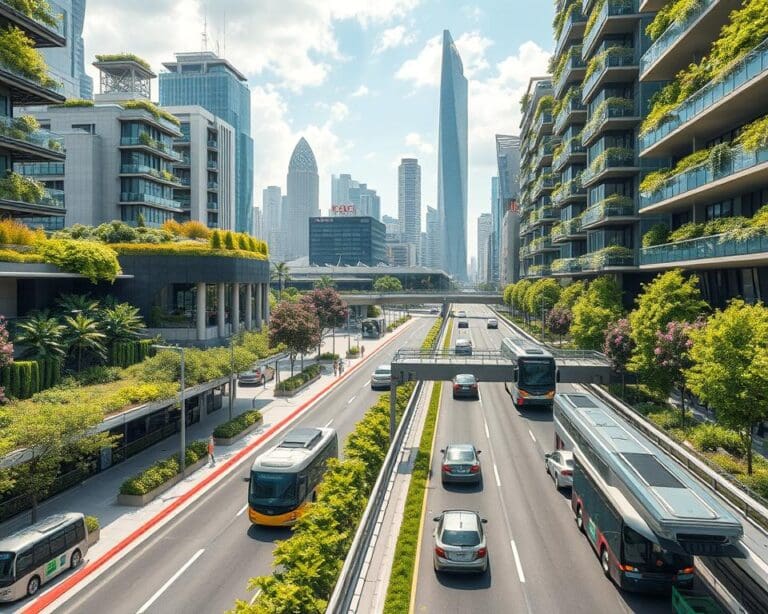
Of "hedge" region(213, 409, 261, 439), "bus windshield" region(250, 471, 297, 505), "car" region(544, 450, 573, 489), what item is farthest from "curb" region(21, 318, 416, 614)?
"car" region(544, 450, 573, 489)

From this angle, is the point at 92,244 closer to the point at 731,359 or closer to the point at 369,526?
the point at 369,526

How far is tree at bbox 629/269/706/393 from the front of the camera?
33062 millimetres

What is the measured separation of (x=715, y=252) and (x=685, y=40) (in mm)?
16533

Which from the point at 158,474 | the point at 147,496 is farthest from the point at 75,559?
the point at 158,474

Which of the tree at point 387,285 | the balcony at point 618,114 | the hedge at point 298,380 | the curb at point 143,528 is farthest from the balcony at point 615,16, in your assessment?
the tree at point 387,285

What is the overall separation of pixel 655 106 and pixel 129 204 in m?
56.5

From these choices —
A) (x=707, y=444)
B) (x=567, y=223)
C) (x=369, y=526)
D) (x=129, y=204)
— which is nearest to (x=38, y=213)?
(x=129, y=204)

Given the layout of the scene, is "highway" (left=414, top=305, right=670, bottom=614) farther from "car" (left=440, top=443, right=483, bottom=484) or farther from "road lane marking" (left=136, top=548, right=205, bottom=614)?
"road lane marking" (left=136, top=548, right=205, bottom=614)

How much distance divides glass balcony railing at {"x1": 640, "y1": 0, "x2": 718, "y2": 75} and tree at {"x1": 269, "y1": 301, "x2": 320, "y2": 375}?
39124mm

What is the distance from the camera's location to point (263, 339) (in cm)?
5425

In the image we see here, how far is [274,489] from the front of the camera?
24672mm

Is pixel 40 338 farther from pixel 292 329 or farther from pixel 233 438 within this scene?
pixel 292 329

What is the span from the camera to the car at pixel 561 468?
27.5m

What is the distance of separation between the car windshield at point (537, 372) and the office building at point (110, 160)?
46.9 metres
